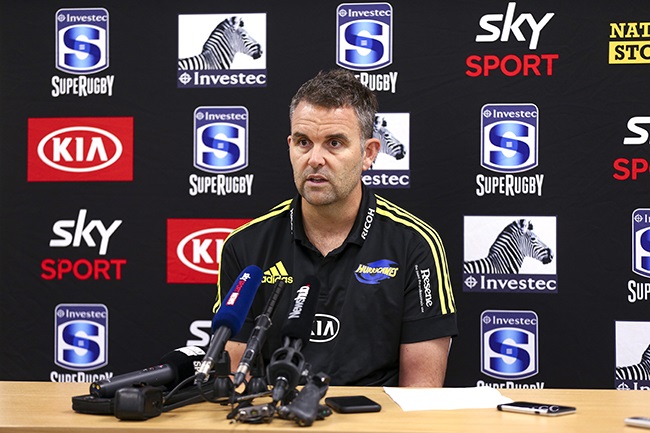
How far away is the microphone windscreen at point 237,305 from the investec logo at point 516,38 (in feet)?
4.65

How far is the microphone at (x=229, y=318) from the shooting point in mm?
1209

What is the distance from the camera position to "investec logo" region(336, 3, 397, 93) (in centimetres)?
249

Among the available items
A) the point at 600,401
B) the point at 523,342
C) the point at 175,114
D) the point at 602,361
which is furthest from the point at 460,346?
the point at 175,114

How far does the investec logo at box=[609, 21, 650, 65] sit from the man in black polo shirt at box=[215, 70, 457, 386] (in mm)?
892

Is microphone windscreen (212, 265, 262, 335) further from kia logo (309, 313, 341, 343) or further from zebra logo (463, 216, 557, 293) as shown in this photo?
zebra logo (463, 216, 557, 293)

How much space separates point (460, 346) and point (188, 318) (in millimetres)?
961

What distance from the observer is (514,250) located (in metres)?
2.44

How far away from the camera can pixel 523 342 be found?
2.45 meters

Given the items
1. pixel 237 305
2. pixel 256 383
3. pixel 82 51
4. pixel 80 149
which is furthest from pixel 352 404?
pixel 82 51

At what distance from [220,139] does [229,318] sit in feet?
4.48

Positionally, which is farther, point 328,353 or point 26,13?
point 26,13

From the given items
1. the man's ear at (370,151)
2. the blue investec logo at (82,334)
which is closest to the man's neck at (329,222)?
the man's ear at (370,151)

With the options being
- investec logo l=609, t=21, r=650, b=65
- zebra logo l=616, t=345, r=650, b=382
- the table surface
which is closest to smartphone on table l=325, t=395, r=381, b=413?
the table surface

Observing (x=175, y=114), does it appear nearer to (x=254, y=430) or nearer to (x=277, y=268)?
(x=277, y=268)
